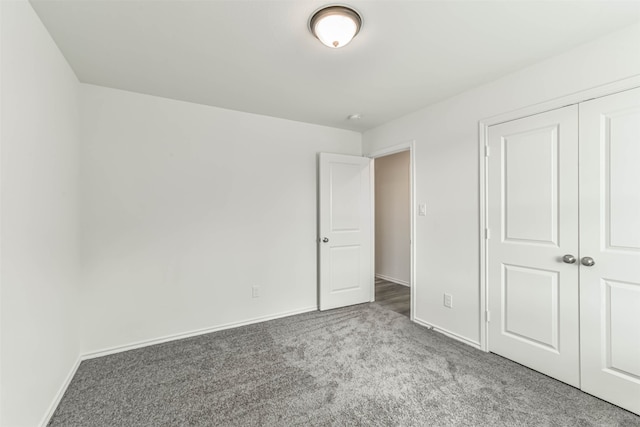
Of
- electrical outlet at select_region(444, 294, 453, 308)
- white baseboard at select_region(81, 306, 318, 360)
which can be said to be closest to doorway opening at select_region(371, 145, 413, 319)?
electrical outlet at select_region(444, 294, 453, 308)

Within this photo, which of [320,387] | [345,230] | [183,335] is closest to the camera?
[320,387]

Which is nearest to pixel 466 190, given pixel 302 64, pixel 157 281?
pixel 302 64

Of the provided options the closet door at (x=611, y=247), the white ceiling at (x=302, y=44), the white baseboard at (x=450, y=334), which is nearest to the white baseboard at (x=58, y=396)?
the white ceiling at (x=302, y=44)

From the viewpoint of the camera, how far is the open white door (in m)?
3.53

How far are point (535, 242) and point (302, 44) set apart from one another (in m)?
2.28

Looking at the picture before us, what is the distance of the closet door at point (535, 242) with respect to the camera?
1.98 metres

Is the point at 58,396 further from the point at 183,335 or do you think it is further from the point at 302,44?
the point at 302,44

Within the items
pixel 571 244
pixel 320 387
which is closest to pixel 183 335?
pixel 320 387

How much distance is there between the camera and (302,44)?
6.15 ft

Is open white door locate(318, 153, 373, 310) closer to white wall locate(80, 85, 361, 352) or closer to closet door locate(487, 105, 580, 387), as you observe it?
white wall locate(80, 85, 361, 352)

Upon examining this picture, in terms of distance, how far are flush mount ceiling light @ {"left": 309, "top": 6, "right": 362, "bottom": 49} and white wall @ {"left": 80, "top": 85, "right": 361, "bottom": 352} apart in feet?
5.69

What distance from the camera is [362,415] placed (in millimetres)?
1697

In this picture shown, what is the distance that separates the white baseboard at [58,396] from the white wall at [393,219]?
4263mm

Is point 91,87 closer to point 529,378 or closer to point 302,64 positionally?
point 302,64
